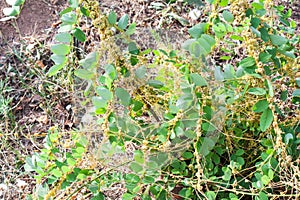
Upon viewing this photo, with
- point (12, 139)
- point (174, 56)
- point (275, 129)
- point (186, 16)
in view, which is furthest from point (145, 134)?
point (186, 16)

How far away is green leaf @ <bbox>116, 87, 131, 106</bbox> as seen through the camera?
1.46m

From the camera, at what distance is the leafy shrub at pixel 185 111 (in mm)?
1509

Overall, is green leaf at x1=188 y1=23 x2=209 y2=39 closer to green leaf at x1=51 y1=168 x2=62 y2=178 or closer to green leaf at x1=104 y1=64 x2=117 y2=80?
green leaf at x1=104 y1=64 x2=117 y2=80

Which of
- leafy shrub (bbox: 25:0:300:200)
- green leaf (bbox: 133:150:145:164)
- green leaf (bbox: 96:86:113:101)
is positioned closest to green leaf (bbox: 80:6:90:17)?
leafy shrub (bbox: 25:0:300:200)

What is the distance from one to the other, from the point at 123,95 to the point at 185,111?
194mm

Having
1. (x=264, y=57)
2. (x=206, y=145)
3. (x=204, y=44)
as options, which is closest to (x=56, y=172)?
(x=206, y=145)

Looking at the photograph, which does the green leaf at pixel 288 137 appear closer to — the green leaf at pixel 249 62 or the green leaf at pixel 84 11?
the green leaf at pixel 249 62

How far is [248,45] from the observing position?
1528 millimetres

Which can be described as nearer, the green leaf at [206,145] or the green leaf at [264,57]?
the green leaf at [264,57]

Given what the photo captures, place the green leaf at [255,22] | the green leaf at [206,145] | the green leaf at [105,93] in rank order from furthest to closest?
the green leaf at [206,145] → the green leaf at [255,22] → the green leaf at [105,93]

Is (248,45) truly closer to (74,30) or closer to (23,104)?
(74,30)

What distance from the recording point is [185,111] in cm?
154

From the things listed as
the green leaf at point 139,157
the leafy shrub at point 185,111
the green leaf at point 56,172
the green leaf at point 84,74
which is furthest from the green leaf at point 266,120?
the green leaf at point 56,172

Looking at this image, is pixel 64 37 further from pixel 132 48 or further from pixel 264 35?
pixel 264 35
